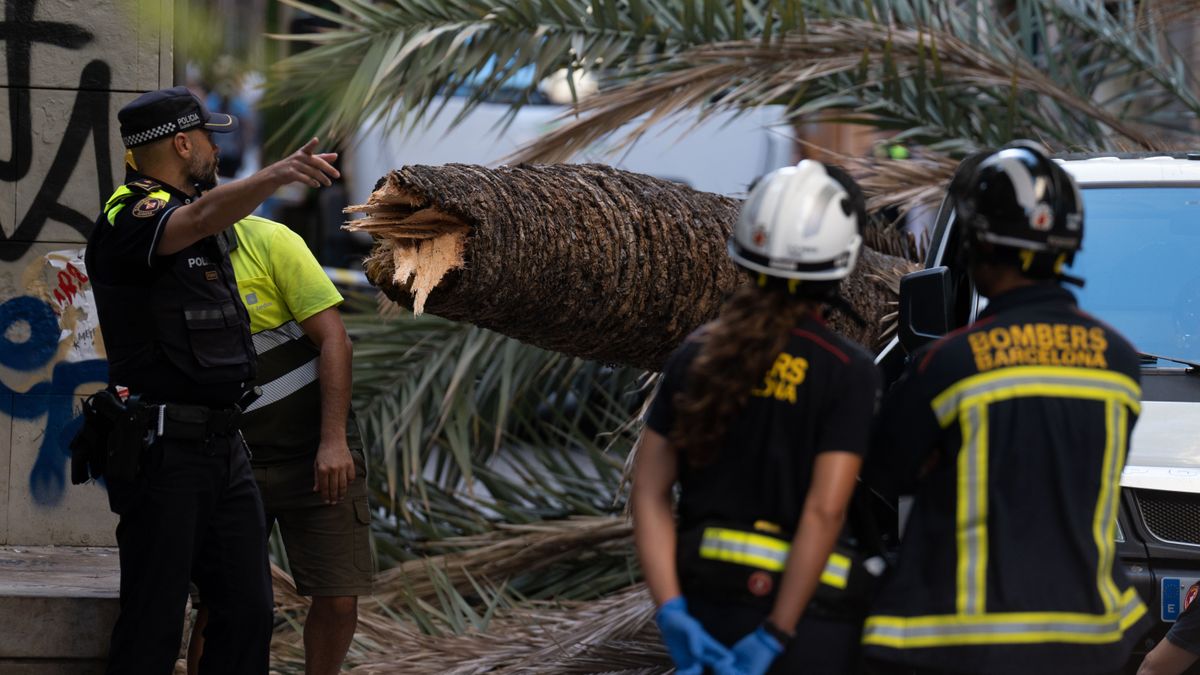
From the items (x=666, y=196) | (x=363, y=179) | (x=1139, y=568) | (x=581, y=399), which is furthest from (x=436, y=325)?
(x=363, y=179)

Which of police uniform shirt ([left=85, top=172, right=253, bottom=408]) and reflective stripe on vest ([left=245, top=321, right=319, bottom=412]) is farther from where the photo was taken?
reflective stripe on vest ([left=245, top=321, right=319, bottom=412])

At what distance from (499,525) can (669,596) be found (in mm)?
4024

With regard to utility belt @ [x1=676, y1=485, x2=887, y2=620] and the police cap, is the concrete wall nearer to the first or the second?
the police cap

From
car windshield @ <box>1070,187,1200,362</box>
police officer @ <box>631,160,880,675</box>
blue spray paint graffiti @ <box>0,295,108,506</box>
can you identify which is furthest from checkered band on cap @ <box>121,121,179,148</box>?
car windshield @ <box>1070,187,1200,362</box>

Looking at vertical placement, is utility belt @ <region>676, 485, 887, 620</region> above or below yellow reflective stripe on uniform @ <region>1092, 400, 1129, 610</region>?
below

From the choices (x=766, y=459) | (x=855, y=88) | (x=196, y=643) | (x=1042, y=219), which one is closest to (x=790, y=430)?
(x=766, y=459)

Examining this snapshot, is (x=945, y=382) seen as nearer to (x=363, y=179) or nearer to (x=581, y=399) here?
(x=581, y=399)

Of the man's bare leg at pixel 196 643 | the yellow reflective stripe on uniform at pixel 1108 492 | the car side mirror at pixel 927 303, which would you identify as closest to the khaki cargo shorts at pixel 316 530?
the man's bare leg at pixel 196 643

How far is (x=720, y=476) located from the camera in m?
2.83

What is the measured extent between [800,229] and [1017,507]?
61cm

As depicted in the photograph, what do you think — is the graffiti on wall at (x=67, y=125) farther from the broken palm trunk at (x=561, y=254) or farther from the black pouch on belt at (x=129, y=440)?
the black pouch on belt at (x=129, y=440)

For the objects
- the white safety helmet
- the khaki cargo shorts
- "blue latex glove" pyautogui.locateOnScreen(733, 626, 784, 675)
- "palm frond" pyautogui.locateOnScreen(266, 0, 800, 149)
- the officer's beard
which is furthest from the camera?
"palm frond" pyautogui.locateOnScreen(266, 0, 800, 149)

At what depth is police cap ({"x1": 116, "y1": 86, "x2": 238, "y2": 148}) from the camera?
13.4ft

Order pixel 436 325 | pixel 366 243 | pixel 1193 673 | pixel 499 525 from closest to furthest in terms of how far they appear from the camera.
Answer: pixel 1193 673
pixel 499 525
pixel 436 325
pixel 366 243
